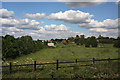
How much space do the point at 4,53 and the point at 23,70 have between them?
12.6 metres

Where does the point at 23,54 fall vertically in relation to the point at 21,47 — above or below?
below

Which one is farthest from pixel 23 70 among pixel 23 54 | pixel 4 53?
pixel 23 54

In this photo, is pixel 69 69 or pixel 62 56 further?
pixel 62 56

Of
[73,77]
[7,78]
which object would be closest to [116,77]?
[73,77]

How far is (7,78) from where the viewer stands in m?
9.05

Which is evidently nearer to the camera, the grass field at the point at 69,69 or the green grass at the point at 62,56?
the grass field at the point at 69,69

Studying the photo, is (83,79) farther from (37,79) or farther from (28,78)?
(28,78)

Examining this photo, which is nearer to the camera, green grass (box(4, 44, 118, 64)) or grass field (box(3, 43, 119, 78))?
grass field (box(3, 43, 119, 78))

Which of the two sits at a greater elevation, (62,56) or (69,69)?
(69,69)

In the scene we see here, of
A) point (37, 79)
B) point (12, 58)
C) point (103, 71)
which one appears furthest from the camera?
point (12, 58)

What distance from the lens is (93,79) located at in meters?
8.91

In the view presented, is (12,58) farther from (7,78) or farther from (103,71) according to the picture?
(103,71)

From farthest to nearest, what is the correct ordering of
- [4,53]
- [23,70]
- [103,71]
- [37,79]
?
[4,53] → [23,70] → [103,71] → [37,79]

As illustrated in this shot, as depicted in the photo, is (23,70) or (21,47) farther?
(21,47)
